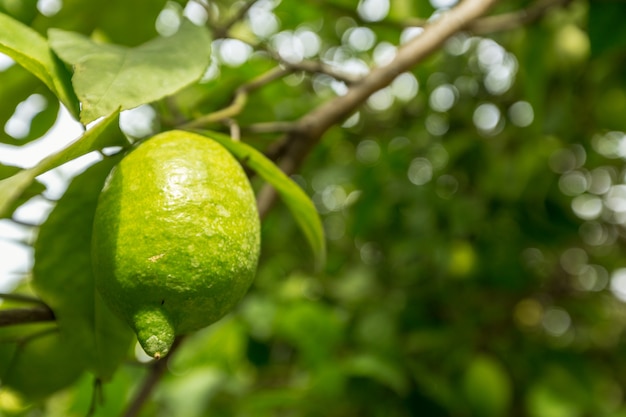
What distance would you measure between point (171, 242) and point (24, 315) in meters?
0.13

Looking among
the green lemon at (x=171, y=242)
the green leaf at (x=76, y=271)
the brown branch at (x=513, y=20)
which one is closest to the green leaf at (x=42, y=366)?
the green leaf at (x=76, y=271)

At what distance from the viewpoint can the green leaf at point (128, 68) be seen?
1.39 ft

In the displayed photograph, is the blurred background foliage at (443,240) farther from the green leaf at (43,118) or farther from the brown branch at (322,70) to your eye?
the green leaf at (43,118)

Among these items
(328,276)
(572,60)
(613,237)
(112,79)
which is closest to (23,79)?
(112,79)

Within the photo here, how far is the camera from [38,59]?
1.49 ft

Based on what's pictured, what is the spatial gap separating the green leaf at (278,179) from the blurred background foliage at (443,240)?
0.34 m

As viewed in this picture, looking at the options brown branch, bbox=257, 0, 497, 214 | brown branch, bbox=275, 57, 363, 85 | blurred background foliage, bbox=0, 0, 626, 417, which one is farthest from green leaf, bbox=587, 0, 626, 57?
brown branch, bbox=275, 57, 363, 85

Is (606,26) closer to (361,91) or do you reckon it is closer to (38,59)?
(361,91)

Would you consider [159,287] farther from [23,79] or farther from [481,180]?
[481,180]

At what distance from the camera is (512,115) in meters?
1.47

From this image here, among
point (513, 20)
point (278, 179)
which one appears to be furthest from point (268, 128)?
point (513, 20)

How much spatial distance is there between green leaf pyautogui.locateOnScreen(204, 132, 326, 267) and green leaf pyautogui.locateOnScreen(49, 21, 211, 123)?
0.06 meters

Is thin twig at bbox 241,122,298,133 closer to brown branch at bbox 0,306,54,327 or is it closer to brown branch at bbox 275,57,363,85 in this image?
brown branch at bbox 275,57,363,85

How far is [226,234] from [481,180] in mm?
1006
